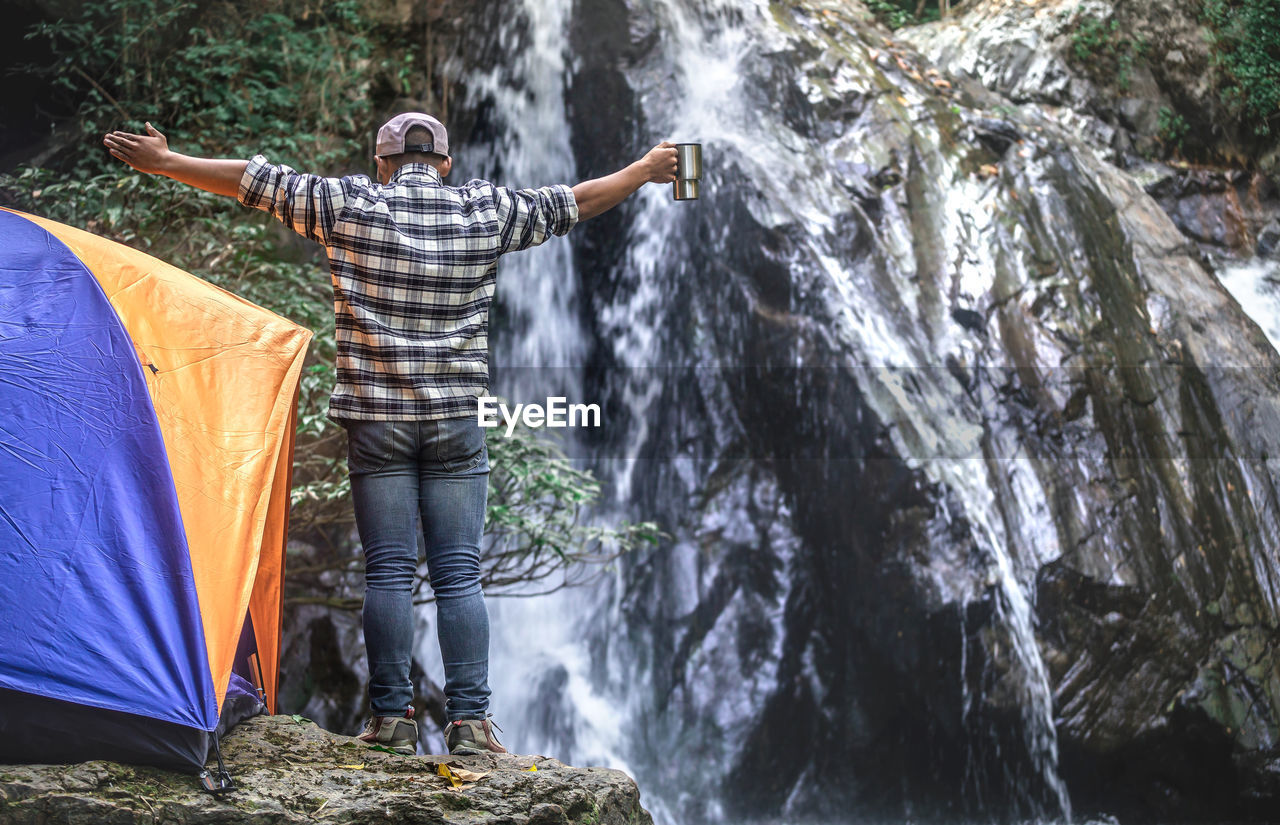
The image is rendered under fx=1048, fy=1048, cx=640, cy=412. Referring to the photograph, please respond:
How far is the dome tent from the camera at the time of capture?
2098mm

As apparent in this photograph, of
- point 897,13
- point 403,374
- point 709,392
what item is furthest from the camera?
point 897,13

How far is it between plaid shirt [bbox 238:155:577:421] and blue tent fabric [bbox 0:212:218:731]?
492 mm

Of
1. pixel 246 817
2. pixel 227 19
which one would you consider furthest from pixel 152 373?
pixel 227 19

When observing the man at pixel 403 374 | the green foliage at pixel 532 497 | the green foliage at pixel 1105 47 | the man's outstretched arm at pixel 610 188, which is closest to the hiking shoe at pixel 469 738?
the man at pixel 403 374

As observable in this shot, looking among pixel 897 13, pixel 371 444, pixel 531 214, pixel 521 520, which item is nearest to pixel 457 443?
pixel 371 444

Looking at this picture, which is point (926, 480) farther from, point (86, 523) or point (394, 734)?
point (86, 523)

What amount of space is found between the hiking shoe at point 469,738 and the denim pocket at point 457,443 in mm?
580

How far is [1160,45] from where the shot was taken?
7637mm

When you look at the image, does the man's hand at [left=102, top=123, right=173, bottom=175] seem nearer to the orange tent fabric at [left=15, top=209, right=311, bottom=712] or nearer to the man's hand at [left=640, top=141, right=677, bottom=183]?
the orange tent fabric at [left=15, top=209, right=311, bottom=712]

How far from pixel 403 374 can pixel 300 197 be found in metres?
0.46

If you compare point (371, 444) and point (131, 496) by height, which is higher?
point (371, 444)

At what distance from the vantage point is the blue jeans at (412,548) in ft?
7.73

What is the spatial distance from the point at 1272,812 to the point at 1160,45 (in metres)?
5.23

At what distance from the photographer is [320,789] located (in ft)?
7.03
